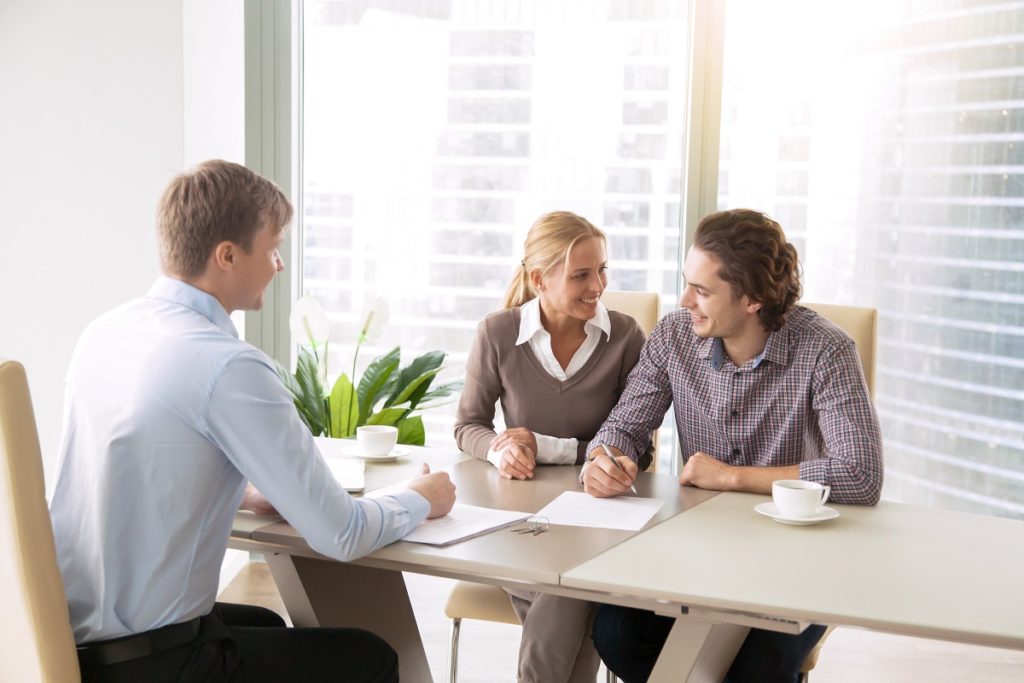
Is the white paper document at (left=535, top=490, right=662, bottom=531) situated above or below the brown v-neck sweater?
below

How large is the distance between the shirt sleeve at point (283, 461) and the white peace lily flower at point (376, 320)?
1464 millimetres

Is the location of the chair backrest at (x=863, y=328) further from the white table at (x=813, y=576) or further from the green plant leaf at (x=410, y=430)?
the green plant leaf at (x=410, y=430)

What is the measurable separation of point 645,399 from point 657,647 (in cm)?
54

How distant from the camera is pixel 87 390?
5.06 ft

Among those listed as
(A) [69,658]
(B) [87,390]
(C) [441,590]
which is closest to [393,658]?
(A) [69,658]

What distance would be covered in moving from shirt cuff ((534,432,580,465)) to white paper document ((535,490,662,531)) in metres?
0.27

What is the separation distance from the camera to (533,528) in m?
1.74

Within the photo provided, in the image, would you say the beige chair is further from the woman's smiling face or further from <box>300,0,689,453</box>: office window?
<box>300,0,689,453</box>: office window

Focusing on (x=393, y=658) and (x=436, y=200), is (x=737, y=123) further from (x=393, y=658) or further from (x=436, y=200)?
(x=393, y=658)

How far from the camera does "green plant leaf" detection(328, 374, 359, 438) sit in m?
3.02

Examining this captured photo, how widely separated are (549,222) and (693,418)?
1.96 ft

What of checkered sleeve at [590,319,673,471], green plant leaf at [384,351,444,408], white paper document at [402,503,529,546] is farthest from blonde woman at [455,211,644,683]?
green plant leaf at [384,351,444,408]

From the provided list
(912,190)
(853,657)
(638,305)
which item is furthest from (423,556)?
(912,190)

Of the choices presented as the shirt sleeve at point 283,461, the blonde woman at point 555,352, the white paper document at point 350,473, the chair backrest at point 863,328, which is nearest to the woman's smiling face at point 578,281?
the blonde woman at point 555,352
